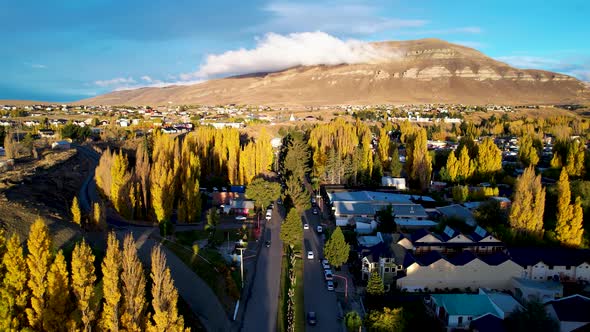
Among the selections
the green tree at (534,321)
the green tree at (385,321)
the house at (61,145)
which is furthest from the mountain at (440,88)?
the green tree at (534,321)

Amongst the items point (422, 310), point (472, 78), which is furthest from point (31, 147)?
point (472, 78)

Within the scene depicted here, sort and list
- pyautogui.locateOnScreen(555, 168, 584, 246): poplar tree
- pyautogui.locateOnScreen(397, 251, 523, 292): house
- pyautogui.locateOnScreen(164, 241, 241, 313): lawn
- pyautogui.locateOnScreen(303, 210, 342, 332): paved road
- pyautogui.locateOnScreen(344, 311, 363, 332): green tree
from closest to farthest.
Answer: pyautogui.locateOnScreen(344, 311, 363, 332): green tree < pyautogui.locateOnScreen(303, 210, 342, 332): paved road < pyautogui.locateOnScreen(164, 241, 241, 313): lawn < pyautogui.locateOnScreen(397, 251, 523, 292): house < pyautogui.locateOnScreen(555, 168, 584, 246): poplar tree

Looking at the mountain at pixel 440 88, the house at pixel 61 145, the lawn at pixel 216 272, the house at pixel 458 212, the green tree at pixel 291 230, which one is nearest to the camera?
the lawn at pixel 216 272

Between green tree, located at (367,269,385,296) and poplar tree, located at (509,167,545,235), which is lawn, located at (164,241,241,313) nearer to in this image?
green tree, located at (367,269,385,296)

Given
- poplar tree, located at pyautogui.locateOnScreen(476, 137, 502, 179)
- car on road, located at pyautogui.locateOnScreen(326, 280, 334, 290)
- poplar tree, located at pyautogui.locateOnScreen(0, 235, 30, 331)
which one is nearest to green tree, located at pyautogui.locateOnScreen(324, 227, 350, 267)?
car on road, located at pyautogui.locateOnScreen(326, 280, 334, 290)

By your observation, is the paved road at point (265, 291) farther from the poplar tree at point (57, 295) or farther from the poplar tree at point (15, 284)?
the poplar tree at point (15, 284)

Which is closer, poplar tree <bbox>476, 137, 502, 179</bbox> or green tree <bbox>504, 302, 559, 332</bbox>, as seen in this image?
green tree <bbox>504, 302, 559, 332</bbox>
